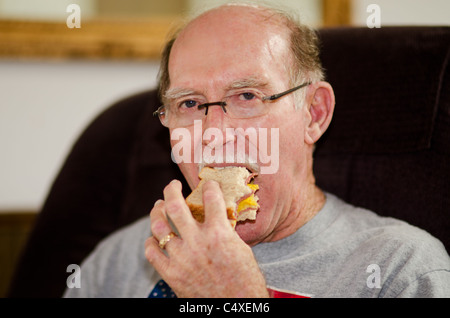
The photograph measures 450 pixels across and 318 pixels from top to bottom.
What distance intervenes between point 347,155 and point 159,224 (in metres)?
0.60

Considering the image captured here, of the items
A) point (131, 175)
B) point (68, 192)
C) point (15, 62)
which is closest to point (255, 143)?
point (131, 175)

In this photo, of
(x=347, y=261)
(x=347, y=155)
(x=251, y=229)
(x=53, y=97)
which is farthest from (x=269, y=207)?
(x=53, y=97)

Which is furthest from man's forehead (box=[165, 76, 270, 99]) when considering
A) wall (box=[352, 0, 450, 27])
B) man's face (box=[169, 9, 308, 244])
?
wall (box=[352, 0, 450, 27])

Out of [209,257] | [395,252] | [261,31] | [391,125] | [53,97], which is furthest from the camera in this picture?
[53,97]

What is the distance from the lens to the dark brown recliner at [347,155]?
1.15 metres

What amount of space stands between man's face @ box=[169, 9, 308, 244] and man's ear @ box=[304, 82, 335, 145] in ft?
0.15

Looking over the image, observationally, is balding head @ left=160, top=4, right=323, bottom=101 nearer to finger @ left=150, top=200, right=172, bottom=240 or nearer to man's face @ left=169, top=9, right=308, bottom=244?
man's face @ left=169, top=9, right=308, bottom=244

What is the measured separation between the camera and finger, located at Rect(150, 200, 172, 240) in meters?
0.89

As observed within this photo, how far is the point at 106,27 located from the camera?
2.00 m

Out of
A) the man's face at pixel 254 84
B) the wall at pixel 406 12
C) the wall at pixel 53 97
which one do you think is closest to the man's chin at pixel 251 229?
the man's face at pixel 254 84

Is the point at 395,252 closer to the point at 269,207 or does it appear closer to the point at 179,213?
the point at 269,207

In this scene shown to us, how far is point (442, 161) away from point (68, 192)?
3.54 ft

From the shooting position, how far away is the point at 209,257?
0.84m
